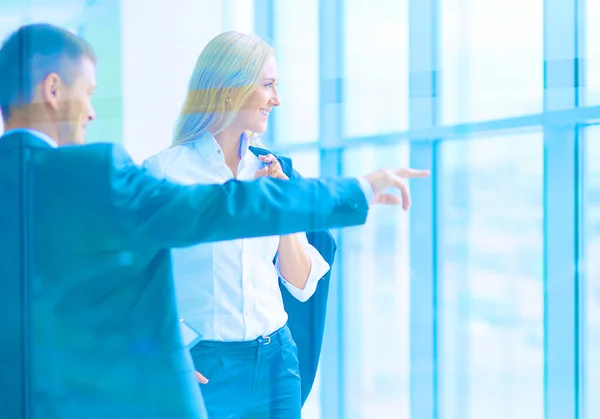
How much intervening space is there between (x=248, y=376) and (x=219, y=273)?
168mm

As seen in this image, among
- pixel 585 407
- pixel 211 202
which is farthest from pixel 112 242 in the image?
pixel 585 407

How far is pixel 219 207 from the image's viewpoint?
2.04 ft

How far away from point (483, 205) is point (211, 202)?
0.77 metres

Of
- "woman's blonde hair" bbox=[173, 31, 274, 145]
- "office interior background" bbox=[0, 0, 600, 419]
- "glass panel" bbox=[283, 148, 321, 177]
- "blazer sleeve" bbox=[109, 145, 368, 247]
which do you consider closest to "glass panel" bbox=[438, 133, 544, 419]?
"office interior background" bbox=[0, 0, 600, 419]

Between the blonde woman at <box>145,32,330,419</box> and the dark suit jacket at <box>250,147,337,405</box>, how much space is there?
84mm

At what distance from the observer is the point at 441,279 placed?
1246mm

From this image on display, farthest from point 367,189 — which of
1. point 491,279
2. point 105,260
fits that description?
point 491,279

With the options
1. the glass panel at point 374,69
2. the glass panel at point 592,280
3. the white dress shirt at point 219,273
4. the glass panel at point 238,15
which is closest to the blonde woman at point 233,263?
the white dress shirt at point 219,273

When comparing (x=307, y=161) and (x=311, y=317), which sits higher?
(x=307, y=161)

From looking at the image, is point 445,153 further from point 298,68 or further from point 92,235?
point 92,235

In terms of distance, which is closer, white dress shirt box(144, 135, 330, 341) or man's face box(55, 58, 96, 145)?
man's face box(55, 58, 96, 145)

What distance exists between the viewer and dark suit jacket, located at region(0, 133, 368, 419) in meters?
0.61

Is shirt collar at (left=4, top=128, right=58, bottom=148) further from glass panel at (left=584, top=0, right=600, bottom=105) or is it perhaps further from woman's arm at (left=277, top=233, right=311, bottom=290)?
glass panel at (left=584, top=0, right=600, bottom=105)

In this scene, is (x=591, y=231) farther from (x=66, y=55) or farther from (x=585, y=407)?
(x=66, y=55)
